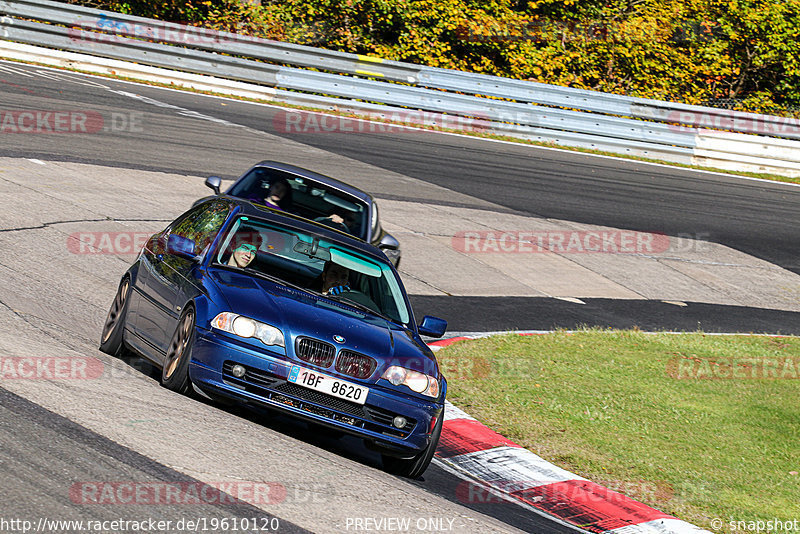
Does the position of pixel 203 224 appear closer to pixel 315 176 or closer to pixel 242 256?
pixel 242 256

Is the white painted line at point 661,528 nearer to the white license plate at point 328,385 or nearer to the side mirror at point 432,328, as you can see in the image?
the white license plate at point 328,385

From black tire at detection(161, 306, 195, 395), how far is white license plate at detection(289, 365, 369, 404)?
0.72 m

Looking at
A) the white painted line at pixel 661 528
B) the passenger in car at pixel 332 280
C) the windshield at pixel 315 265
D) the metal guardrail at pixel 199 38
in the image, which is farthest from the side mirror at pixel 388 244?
the metal guardrail at pixel 199 38

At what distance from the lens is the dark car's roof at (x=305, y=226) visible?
802cm

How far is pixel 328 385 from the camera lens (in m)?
6.59

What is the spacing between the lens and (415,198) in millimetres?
18078

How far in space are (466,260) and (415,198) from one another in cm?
310

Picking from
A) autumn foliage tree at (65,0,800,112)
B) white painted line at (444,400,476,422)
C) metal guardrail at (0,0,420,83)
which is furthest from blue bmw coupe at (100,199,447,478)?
autumn foliage tree at (65,0,800,112)

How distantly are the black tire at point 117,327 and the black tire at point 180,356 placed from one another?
1.06 meters

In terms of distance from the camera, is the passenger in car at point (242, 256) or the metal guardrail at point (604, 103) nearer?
the passenger in car at point (242, 256)

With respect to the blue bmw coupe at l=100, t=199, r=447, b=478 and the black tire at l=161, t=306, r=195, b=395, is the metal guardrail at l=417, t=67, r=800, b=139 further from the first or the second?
the black tire at l=161, t=306, r=195, b=395

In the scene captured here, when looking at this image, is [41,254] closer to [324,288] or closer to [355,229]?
[355,229]

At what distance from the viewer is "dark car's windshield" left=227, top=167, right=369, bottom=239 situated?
37.4 ft

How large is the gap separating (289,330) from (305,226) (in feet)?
5.29
